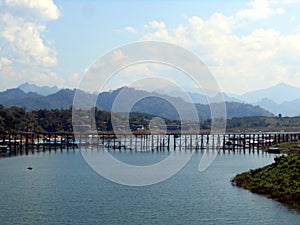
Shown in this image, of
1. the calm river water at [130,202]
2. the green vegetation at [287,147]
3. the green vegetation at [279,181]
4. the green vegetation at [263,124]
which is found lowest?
the calm river water at [130,202]

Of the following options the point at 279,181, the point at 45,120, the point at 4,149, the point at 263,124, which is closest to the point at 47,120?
the point at 45,120

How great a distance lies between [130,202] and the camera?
26.5 meters

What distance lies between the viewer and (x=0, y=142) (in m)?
74.9

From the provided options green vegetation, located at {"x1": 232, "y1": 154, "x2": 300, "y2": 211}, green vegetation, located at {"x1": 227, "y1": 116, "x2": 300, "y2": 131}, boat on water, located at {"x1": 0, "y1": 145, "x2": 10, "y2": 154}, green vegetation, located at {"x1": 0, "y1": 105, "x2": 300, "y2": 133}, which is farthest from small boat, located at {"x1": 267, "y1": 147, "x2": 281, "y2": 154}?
green vegetation, located at {"x1": 227, "y1": 116, "x2": 300, "y2": 131}

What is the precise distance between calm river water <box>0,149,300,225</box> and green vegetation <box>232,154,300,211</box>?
81 cm

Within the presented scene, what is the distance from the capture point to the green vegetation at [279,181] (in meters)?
26.5

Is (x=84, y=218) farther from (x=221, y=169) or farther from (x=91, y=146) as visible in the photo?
(x=91, y=146)

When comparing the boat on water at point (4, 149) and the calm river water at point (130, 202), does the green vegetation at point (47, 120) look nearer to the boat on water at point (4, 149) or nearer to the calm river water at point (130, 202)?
the boat on water at point (4, 149)

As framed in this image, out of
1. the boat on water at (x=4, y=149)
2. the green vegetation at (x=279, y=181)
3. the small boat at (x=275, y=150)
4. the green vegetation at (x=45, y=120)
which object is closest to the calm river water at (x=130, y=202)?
the green vegetation at (x=279, y=181)

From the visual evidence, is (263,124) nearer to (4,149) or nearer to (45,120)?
(45,120)

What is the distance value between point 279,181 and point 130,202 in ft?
32.6

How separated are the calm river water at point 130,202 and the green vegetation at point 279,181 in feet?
2.65

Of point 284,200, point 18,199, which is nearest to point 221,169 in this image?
point 284,200

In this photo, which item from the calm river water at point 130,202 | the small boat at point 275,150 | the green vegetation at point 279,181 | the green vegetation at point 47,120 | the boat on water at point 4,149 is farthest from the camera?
the green vegetation at point 47,120
